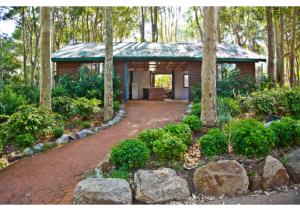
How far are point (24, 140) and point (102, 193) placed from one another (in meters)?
3.77

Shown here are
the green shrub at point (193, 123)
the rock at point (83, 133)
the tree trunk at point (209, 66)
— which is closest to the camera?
the green shrub at point (193, 123)

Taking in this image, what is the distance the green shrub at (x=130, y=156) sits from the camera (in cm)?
566

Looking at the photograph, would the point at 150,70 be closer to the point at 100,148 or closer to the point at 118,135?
the point at 118,135

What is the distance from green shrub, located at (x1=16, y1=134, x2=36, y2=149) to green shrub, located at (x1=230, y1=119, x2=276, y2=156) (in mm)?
4696

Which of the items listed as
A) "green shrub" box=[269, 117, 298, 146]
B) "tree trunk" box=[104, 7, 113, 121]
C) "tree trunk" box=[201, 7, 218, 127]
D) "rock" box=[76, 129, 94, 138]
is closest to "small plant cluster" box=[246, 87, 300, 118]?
"tree trunk" box=[201, 7, 218, 127]

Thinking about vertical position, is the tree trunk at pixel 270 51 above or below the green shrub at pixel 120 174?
above

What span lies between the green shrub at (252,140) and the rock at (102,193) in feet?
7.82

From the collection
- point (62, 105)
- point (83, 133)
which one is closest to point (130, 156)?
point (83, 133)

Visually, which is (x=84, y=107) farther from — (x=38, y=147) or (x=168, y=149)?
(x=168, y=149)

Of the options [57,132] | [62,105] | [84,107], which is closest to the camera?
[57,132]

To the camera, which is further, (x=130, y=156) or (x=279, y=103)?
(x=279, y=103)

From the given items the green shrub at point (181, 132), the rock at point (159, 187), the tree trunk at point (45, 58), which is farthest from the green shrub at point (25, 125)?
the rock at point (159, 187)

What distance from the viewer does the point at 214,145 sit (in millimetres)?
6262

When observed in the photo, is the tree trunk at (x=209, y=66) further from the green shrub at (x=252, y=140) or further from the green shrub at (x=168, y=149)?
the green shrub at (x=168, y=149)
